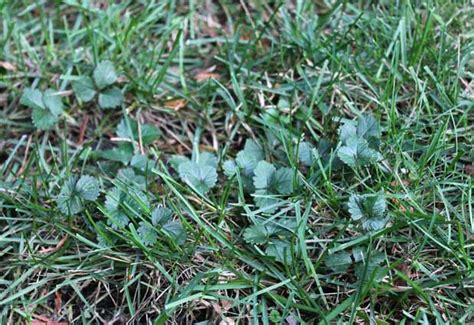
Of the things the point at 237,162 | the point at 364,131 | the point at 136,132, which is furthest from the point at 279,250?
the point at 136,132

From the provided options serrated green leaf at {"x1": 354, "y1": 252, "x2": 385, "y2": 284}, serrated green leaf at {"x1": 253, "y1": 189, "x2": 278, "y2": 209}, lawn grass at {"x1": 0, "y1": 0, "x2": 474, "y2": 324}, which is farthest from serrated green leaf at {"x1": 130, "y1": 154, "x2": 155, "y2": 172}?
serrated green leaf at {"x1": 354, "y1": 252, "x2": 385, "y2": 284}

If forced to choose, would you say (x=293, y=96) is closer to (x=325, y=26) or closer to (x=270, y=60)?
(x=270, y=60)

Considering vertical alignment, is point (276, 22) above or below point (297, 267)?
above

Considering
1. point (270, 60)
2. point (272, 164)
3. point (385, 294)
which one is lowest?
point (385, 294)

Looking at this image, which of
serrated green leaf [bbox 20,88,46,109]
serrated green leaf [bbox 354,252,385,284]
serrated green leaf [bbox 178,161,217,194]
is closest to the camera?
serrated green leaf [bbox 354,252,385,284]

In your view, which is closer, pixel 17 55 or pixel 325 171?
pixel 325 171

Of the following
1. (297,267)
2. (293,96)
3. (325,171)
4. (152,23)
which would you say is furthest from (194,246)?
(152,23)

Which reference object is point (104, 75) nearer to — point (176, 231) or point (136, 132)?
point (136, 132)

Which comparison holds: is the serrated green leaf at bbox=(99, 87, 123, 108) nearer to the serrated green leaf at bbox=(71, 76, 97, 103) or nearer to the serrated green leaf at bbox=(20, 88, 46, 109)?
the serrated green leaf at bbox=(71, 76, 97, 103)
